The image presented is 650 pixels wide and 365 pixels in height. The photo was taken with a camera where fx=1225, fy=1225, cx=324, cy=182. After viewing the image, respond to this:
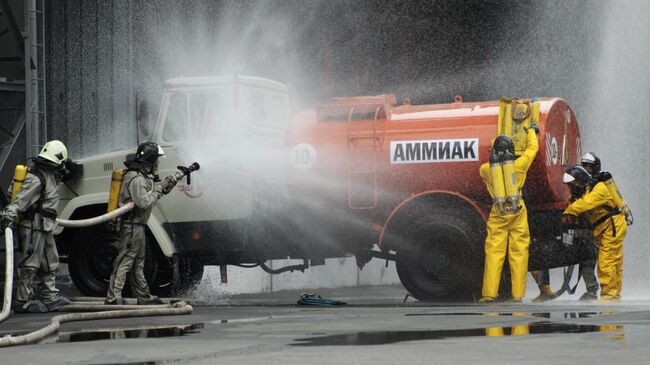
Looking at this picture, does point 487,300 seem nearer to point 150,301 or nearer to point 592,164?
point 592,164

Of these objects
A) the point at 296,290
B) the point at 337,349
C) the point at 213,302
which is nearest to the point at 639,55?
the point at 296,290

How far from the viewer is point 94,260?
14102mm

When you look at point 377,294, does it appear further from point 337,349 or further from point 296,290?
point 337,349

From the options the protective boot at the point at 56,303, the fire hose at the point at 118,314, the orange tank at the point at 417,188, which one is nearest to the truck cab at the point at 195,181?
the orange tank at the point at 417,188

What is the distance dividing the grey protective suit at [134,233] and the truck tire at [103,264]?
80 centimetres

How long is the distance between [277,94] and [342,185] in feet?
5.29

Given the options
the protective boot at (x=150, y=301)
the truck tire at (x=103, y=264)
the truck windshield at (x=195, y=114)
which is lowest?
the protective boot at (x=150, y=301)

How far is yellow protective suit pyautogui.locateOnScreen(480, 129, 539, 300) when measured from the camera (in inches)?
499

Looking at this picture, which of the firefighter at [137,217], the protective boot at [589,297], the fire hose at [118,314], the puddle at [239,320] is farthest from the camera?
the protective boot at [589,297]

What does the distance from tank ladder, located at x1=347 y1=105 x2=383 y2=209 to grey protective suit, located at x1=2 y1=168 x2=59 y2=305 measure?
10.4ft

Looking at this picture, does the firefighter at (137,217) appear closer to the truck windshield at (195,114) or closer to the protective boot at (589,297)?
the truck windshield at (195,114)

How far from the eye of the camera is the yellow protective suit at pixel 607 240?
13312mm

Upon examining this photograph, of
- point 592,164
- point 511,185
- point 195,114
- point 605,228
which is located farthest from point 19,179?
point 605,228

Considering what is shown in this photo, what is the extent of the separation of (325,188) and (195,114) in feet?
5.68
